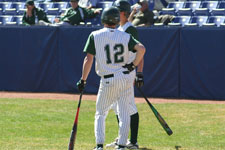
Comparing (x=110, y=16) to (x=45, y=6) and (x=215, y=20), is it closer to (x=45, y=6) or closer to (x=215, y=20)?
(x=215, y=20)

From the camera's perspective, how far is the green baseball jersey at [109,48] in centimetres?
733

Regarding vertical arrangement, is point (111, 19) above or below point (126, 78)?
above

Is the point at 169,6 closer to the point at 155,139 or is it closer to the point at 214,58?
the point at 214,58

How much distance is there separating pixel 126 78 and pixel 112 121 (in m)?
4.05

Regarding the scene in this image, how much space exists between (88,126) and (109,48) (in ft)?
11.9

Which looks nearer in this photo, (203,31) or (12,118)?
(12,118)

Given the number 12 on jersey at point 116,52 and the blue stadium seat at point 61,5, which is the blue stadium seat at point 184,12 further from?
the number 12 on jersey at point 116,52

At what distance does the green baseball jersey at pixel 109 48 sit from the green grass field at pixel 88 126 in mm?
1609

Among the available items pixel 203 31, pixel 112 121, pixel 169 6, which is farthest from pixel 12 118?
pixel 169 6

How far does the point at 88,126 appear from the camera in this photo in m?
10.7

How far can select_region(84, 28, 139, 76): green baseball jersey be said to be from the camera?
24.1 ft

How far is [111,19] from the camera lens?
24.2 feet

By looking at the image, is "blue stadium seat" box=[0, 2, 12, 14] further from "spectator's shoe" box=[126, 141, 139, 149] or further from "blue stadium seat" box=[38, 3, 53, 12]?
"spectator's shoe" box=[126, 141, 139, 149]

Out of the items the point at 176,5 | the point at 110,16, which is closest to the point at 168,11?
the point at 176,5
